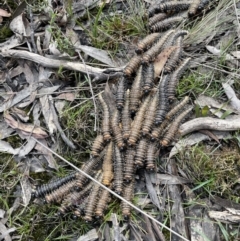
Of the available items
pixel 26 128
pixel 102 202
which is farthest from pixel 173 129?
pixel 26 128

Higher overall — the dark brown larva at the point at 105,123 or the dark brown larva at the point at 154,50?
the dark brown larva at the point at 154,50

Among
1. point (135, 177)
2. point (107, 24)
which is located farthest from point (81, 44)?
point (135, 177)

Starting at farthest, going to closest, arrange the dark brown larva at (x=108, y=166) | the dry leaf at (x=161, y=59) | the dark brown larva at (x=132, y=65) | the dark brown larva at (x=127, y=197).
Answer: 1. the dry leaf at (x=161, y=59)
2. the dark brown larva at (x=132, y=65)
3. the dark brown larva at (x=108, y=166)
4. the dark brown larva at (x=127, y=197)

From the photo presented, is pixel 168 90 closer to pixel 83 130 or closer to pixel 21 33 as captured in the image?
pixel 83 130

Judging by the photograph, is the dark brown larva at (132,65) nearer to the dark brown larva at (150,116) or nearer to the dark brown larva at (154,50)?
the dark brown larva at (154,50)

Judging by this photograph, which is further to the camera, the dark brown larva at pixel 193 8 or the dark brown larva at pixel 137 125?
the dark brown larva at pixel 193 8

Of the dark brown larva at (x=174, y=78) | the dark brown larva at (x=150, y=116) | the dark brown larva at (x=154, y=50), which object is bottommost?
the dark brown larva at (x=150, y=116)

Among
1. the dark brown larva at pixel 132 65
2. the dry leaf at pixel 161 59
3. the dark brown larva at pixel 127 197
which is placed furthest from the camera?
the dry leaf at pixel 161 59

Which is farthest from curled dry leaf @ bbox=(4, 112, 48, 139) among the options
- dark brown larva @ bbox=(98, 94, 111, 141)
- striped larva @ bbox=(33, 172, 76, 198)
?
dark brown larva @ bbox=(98, 94, 111, 141)

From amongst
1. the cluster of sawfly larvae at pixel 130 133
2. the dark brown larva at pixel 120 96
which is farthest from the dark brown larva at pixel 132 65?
the dark brown larva at pixel 120 96
